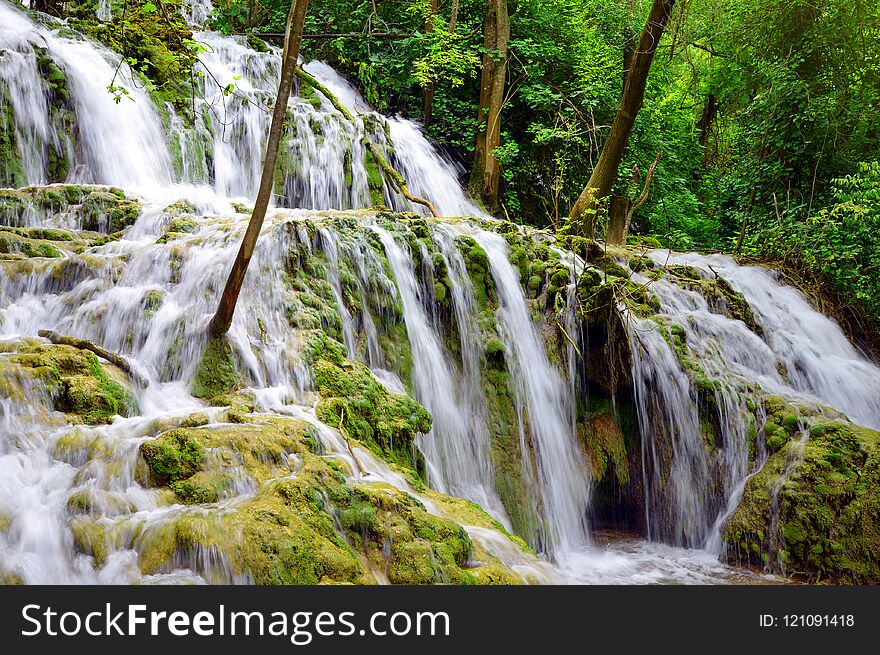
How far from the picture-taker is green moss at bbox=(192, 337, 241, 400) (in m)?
5.20

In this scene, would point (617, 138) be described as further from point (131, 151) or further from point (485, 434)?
point (131, 151)

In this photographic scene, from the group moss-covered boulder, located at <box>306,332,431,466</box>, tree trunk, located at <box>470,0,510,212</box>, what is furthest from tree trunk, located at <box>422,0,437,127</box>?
moss-covered boulder, located at <box>306,332,431,466</box>

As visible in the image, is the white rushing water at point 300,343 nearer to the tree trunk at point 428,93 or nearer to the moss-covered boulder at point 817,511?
the moss-covered boulder at point 817,511

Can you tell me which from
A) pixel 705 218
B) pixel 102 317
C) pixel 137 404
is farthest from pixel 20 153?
pixel 705 218

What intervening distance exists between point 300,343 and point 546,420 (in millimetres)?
3049

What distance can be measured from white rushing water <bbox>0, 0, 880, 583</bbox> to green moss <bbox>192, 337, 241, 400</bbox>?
0.31 feet

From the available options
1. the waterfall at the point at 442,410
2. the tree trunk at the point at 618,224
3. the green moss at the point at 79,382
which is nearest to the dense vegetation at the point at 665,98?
the tree trunk at the point at 618,224

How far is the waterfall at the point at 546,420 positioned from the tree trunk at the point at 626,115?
72.3 inches

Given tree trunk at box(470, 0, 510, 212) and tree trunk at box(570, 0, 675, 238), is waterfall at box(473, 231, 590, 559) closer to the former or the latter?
tree trunk at box(570, 0, 675, 238)

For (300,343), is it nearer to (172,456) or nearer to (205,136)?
(172,456)

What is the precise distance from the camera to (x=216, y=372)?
17.4 ft

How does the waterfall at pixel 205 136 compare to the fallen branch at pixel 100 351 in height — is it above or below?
above

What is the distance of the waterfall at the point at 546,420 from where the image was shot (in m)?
7.10

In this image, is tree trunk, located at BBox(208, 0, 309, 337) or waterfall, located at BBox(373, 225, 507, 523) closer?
tree trunk, located at BBox(208, 0, 309, 337)
